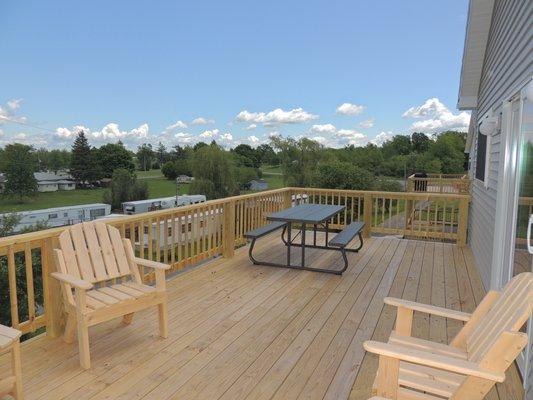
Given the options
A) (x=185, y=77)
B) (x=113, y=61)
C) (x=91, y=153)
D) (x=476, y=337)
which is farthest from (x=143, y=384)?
(x=91, y=153)

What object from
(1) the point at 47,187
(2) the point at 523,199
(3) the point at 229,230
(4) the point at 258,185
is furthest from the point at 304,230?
(1) the point at 47,187

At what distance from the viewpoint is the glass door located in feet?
8.58

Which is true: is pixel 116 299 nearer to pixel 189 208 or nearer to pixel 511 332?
pixel 189 208

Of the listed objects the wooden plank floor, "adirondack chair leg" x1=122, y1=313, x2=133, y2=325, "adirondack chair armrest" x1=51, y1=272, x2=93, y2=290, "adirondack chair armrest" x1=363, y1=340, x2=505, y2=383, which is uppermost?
"adirondack chair armrest" x1=363, y1=340, x2=505, y2=383

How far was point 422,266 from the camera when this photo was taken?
5285mm

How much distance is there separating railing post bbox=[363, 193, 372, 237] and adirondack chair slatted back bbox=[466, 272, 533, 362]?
487 centimetres

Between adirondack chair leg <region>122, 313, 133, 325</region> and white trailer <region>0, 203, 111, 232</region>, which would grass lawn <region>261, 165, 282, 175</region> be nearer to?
white trailer <region>0, 203, 111, 232</region>

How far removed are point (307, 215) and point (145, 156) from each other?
54.6 meters

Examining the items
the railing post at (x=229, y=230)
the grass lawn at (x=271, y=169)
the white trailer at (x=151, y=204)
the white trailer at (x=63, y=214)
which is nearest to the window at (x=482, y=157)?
the railing post at (x=229, y=230)

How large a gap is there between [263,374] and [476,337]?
4.35 ft

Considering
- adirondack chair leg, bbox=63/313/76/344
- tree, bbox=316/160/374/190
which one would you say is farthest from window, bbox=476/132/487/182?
tree, bbox=316/160/374/190

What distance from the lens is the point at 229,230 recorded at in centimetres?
555

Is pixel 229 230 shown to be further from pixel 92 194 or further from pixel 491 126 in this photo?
pixel 92 194

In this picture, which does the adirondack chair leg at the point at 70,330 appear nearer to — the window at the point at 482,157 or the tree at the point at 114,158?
the window at the point at 482,157
